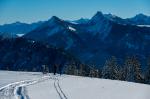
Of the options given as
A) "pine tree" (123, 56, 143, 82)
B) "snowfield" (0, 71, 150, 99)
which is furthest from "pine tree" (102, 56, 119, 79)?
"snowfield" (0, 71, 150, 99)

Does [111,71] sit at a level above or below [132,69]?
below

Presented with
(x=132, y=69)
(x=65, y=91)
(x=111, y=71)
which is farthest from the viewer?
(x=111, y=71)

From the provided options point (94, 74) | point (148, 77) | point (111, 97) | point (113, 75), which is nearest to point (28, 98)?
point (111, 97)

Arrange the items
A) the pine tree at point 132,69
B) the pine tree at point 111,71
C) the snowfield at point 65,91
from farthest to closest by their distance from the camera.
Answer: the pine tree at point 111,71
the pine tree at point 132,69
the snowfield at point 65,91

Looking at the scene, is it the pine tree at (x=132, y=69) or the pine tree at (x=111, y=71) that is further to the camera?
the pine tree at (x=111, y=71)

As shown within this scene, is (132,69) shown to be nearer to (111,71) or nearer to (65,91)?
(111,71)

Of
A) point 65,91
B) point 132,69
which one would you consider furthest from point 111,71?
point 65,91

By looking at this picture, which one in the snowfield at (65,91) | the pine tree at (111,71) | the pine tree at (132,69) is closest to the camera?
the snowfield at (65,91)

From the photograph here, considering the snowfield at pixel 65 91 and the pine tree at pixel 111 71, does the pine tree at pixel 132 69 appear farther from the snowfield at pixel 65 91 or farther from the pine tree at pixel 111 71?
the snowfield at pixel 65 91

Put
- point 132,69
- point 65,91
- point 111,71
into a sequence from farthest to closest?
1. point 111,71
2. point 132,69
3. point 65,91

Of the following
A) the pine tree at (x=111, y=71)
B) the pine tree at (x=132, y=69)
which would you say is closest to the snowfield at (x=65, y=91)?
the pine tree at (x=132, y=69)

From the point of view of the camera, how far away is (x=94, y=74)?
11438 cm

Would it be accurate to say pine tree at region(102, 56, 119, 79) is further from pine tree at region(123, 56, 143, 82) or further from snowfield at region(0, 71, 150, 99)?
snowfield at region(0, 71, 150, 99)

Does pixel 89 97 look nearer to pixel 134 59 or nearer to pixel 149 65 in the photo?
pixel 149 65
